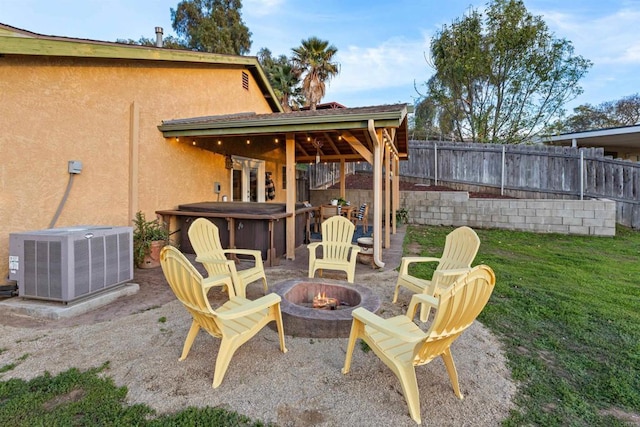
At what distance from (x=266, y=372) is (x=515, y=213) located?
914 centimetres

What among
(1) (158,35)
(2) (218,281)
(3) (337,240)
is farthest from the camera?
(1) (158,35)

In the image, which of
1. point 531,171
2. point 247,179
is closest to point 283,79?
point 247,179

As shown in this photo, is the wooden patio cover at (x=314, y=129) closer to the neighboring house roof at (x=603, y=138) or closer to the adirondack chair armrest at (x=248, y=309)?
the adirondack chair armrest at (x=248, y=309)

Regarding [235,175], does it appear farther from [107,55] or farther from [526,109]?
[526,109]

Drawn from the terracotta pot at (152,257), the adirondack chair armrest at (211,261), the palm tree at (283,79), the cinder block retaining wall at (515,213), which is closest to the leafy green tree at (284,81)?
the palm tree at (283,79)

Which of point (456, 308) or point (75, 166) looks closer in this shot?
point (456, 308)

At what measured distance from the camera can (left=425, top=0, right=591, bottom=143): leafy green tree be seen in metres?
12.2

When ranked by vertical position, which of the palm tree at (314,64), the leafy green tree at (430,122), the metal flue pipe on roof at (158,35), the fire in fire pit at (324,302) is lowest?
the fire in fire pit at (324,302)

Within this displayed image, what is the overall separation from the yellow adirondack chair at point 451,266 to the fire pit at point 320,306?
53 cm

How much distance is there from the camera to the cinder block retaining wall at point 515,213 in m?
8.25

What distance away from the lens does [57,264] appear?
3.41m

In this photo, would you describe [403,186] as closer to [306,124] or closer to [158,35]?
[306,124]

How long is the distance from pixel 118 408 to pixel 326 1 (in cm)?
1365

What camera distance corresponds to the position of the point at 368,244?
5832mm
